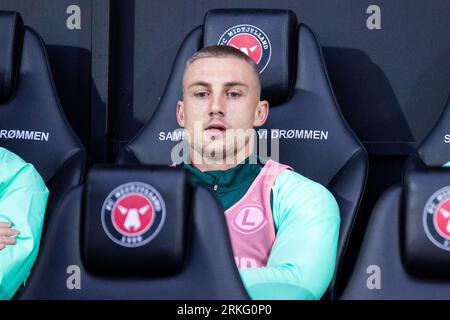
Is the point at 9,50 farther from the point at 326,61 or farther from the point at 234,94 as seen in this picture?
the point at 326,61

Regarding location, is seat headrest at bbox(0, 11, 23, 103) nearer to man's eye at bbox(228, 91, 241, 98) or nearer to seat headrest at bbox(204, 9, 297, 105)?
seat headrest at bbox(204, 9, 297, 105)

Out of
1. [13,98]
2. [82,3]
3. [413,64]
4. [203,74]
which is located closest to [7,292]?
[203,74]

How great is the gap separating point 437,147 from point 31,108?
92 centimetres

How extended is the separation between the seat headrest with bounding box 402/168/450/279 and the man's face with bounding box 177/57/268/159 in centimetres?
48

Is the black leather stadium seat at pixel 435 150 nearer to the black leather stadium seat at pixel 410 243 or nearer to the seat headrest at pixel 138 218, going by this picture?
the black leather stadium seat at pixel 410 243

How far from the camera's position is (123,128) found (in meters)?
2.31

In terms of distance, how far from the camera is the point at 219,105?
158 cm

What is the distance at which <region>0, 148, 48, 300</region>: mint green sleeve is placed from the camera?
56.0 inches

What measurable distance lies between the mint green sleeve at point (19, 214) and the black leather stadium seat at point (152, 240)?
1.13 ft

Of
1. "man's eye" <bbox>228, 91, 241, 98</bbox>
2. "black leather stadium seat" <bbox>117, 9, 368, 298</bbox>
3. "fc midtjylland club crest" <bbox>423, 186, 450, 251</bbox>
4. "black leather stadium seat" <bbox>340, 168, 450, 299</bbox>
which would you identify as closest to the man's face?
"man's eye" <bbox>228, 91, 241, 98</bbox>

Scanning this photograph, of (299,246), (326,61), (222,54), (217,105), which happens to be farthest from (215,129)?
(326,61)

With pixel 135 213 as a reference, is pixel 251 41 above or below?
above

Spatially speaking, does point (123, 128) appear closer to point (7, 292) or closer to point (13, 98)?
point (13, 98)

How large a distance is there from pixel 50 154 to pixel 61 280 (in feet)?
2.71
